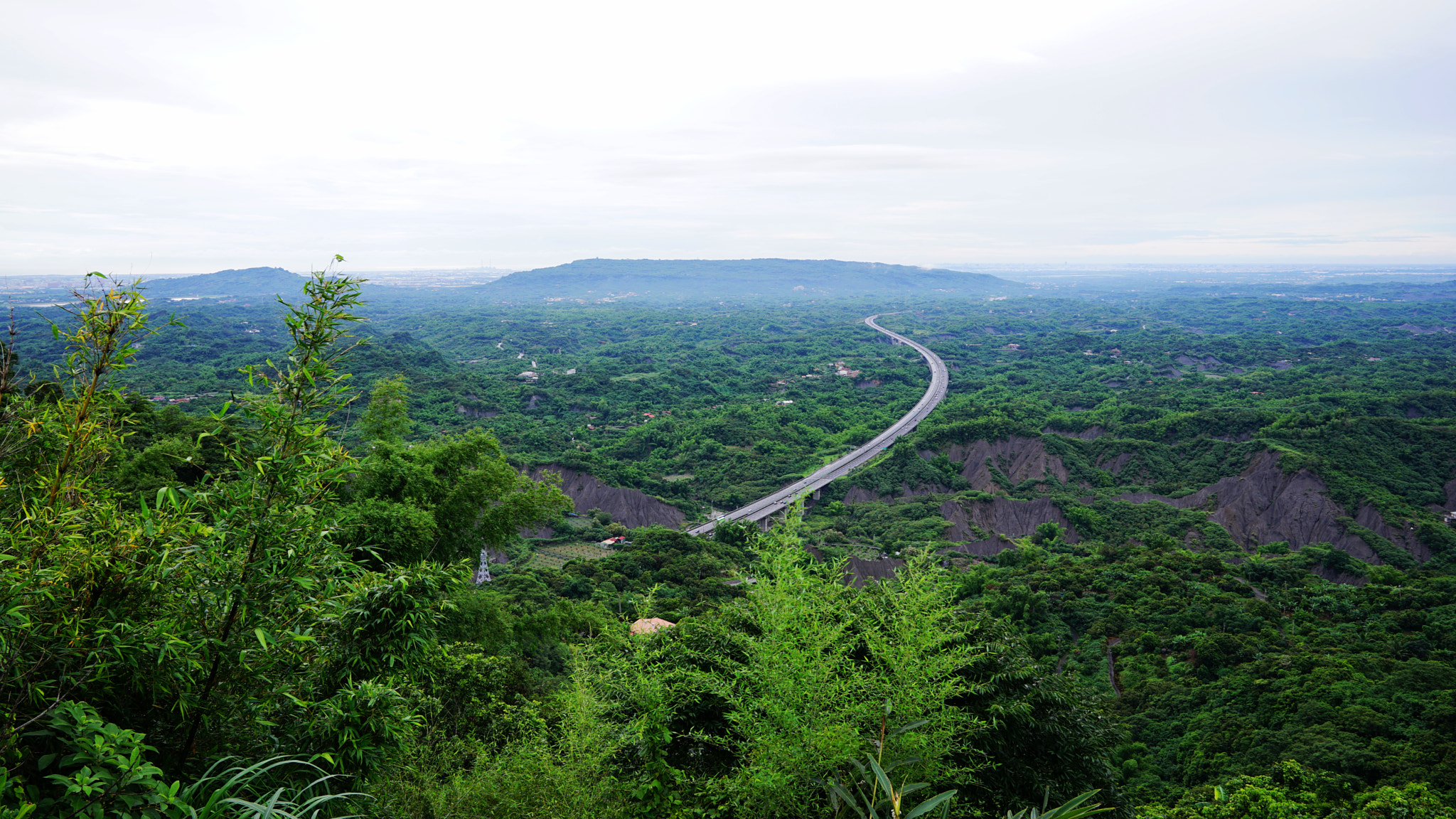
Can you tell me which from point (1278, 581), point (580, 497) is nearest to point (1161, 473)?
point (1278, 581)

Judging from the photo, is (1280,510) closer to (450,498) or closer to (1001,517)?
(1001,517)

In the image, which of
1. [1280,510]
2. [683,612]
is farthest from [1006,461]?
[683,612]

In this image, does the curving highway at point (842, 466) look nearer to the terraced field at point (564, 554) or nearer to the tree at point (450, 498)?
the terraced field at point (564, 554)

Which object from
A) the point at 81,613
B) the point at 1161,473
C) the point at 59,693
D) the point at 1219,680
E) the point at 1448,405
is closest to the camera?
the point at 59,693

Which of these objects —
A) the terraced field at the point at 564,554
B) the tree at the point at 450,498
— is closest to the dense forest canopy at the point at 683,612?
the tree at the point at 450,498

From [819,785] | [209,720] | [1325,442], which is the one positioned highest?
[209,720]

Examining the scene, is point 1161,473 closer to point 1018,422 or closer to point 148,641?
point 1018,422

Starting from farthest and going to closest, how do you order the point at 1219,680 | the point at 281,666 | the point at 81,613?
the point at 1219,680 < the point at 281,666 < the point at 81,613
